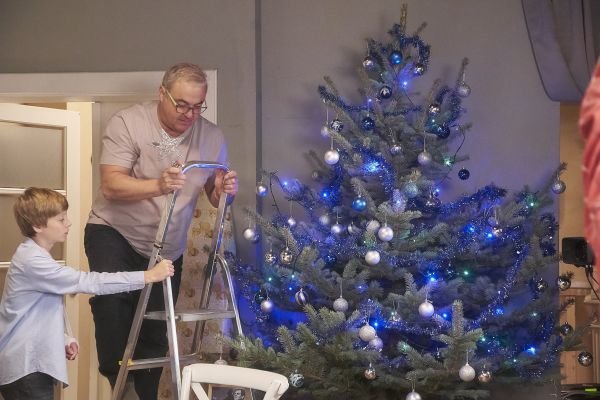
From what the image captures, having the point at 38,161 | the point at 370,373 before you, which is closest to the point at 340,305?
the point at 370,373

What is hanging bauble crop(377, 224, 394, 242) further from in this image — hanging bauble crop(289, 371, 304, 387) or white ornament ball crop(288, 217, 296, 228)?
hanging bauble crop(289, 371, 304, 387)

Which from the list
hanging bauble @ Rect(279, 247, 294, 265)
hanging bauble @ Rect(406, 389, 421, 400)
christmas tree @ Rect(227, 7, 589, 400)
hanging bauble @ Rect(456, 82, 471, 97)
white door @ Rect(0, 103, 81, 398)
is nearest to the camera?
hanging bauble @ Rect(406, 389, 421, 400)

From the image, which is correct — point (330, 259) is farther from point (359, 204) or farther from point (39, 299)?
point (39, 299)

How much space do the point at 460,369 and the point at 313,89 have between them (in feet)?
5.64

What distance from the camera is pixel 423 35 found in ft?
14.7

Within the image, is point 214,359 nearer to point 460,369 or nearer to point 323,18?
point 460,369

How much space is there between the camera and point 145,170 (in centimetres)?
362

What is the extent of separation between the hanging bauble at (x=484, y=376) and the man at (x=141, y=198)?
1.19 meters

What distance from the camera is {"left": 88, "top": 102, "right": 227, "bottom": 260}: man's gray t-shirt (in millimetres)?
3578

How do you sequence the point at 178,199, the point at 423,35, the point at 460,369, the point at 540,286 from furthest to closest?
the point at 423,35 < the point at 540,286 < the point at 178,199 < the point at 460,369

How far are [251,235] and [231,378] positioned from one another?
65.7 inches

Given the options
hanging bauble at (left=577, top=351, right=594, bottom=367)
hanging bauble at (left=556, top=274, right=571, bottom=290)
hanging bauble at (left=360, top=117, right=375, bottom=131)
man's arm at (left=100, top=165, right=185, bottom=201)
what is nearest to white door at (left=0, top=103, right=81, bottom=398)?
man's arm at (left=100, top=165, right=185, bottom=201)

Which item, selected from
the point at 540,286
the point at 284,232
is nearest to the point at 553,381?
the point at 540,286

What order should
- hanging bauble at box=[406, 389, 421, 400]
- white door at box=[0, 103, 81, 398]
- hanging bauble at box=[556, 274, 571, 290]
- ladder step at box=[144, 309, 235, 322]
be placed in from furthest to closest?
white door at box=[0, 103, 81, 398] → hanging bauble at box=[556, 274, 571, 290] → hanging bauble at box=[406, 389, 421, 400] → ladder step at box=[144, 309, 235, 322]
